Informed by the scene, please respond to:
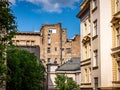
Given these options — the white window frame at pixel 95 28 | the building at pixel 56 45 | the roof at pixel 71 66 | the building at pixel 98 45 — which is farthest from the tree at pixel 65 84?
the building at pixel 56 45

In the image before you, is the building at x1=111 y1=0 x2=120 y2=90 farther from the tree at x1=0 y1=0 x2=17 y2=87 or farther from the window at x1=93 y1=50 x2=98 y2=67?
the tree at x1=0 y1=0 x2=17 y2=87

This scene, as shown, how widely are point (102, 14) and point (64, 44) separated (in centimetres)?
5767

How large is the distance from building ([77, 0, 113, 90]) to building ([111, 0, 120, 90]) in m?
0.47

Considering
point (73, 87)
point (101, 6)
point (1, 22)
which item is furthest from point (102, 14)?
point (1, 22)

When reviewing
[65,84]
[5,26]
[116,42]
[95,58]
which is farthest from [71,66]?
[5,26]

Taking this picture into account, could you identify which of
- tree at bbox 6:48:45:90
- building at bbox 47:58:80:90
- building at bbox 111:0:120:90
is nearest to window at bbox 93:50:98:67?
building at bbox 111:0:120:90

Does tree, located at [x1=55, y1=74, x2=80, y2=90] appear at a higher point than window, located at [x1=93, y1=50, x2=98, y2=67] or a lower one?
lower

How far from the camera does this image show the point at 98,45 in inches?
1298

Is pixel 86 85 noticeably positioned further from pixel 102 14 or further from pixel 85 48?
pixel 102 14

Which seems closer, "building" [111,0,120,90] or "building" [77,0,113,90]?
"building" [111,0,120,90]

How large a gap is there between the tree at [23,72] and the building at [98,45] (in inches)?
204

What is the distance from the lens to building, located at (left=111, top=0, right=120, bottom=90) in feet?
99.5

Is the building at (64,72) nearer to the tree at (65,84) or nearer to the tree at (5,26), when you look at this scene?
the tree at (65,84)

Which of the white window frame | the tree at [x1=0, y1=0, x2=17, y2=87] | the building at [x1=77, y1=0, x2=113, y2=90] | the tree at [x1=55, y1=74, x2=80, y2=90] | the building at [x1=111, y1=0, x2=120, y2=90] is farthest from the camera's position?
the tree at [x1=55, y1=74, x2=80, y2=90]
